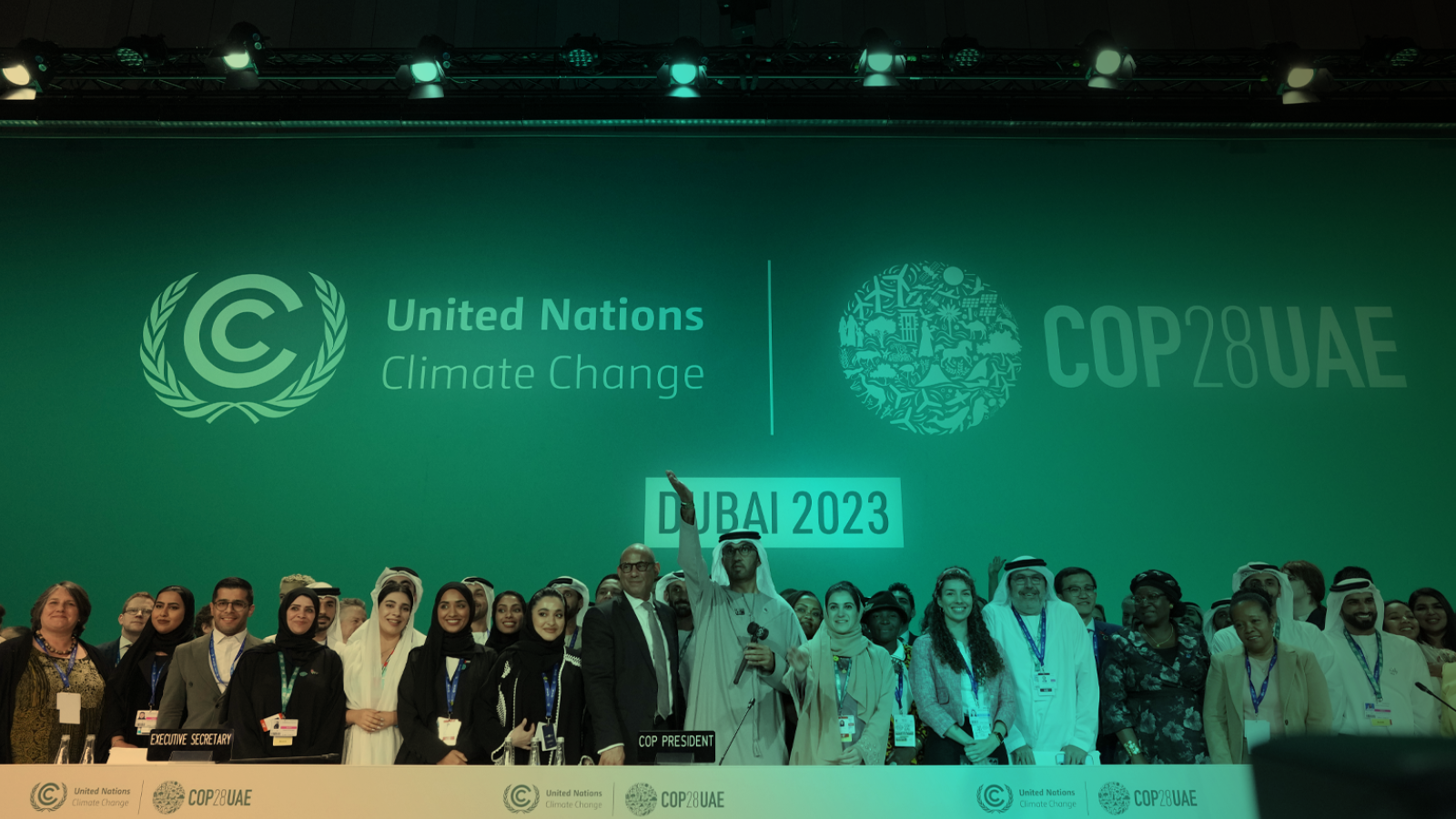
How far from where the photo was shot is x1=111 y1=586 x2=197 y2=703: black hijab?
13.3 feet

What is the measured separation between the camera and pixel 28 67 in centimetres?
580

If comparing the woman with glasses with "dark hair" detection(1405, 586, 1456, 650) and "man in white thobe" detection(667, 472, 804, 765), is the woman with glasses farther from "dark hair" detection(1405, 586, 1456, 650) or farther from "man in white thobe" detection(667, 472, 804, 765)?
"dark hair" detection(1405, 586, 1456, 650)

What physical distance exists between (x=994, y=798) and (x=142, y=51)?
590 cm

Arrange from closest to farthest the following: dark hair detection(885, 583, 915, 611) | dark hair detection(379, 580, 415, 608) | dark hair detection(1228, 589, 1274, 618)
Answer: dark hair detection(1228, 589, 1274, 618) → dark hair detection(379, 580, 415, 608) → dark hair detection(885, 583, 915, 611)

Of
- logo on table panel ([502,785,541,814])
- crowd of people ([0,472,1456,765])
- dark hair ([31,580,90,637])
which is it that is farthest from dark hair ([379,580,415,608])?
logo on table panel ([502,785,541,814])

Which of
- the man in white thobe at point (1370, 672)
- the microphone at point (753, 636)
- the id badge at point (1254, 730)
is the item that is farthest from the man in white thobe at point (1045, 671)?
the man in white thobe at point (1370, 672)

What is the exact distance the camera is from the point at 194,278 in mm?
6520

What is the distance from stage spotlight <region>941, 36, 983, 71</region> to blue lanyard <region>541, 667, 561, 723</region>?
4.08 meters

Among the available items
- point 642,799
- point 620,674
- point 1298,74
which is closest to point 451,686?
point 620,674

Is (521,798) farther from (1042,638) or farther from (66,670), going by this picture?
(66,670)

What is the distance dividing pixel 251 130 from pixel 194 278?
1.05 metres

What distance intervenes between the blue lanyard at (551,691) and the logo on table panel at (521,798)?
848mm

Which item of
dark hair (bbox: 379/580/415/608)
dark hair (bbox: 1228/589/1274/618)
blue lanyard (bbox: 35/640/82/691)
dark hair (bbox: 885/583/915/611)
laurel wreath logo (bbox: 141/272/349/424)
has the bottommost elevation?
blue lanyard (bbox: 35/640/82/691)

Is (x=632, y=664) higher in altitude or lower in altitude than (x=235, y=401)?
lower
